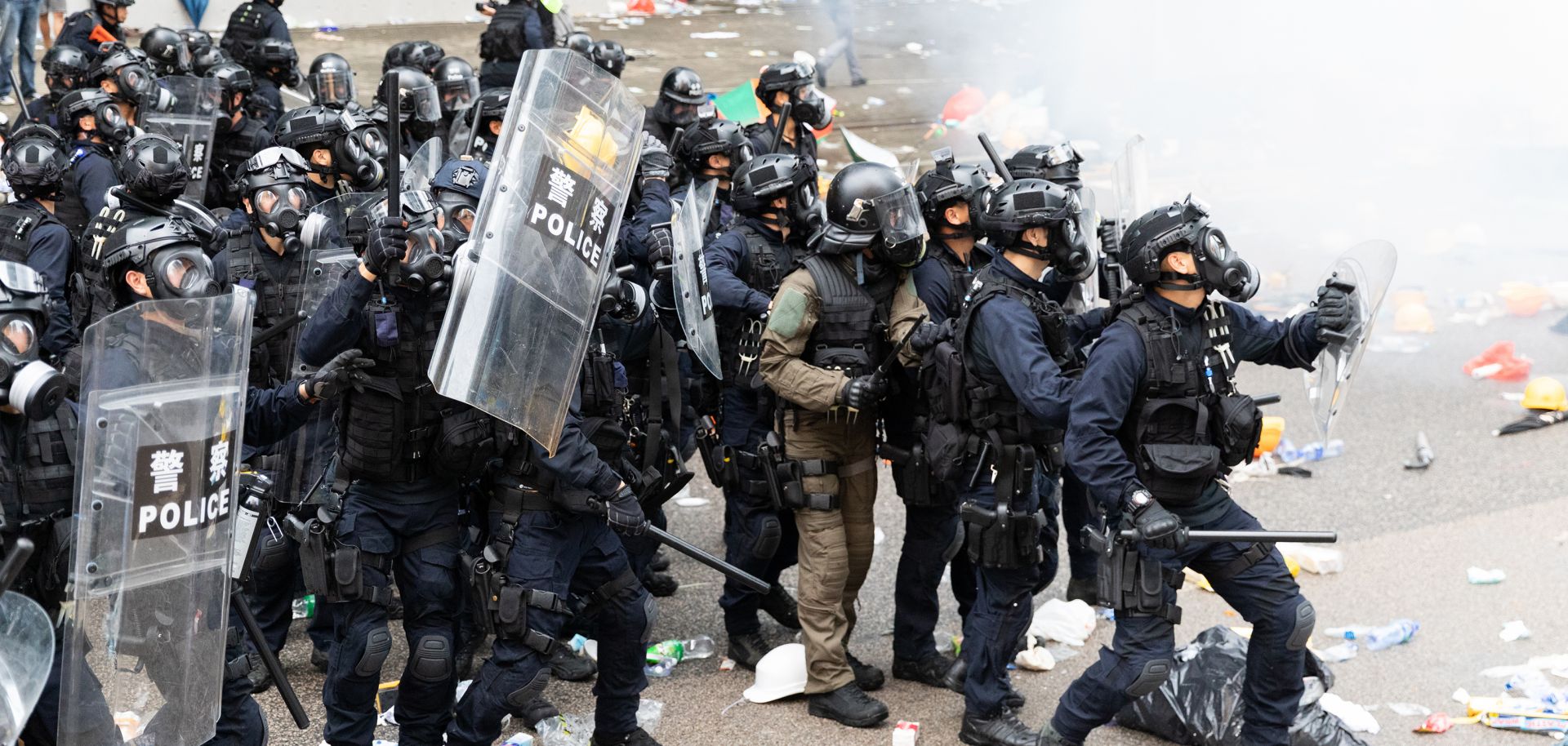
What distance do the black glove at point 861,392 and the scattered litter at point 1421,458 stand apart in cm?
423

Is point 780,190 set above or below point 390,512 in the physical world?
above

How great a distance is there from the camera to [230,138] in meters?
8.92

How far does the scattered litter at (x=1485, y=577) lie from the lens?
701 cm

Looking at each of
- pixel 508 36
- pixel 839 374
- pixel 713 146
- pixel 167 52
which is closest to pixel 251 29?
pixel 167 52

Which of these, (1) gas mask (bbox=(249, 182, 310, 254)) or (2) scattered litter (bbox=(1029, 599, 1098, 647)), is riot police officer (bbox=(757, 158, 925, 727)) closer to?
(2) scattered litter (bbox=(1029, 599, 1098, 647))

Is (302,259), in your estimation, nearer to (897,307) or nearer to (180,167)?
(180,167)

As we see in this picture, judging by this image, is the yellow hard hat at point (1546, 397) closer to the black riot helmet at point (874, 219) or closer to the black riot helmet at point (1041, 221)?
the black riot helmet at point (1041, 221)

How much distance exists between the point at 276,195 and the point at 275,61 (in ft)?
15.7

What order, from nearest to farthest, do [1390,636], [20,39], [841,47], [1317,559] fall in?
1. [1390,636]
2. [1317,559]
3. [20,39]
4. [841,47]

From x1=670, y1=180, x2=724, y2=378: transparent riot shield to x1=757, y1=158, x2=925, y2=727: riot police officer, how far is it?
0.50m

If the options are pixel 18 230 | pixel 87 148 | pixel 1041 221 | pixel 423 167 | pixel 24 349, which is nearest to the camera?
pixel 24 349

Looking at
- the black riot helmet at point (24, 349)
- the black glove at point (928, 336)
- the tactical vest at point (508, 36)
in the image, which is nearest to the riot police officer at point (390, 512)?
the black riot helmet at point (24, 349)

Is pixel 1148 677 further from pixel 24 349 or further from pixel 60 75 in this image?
pixel 60 75

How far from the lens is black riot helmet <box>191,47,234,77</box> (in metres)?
9.80
